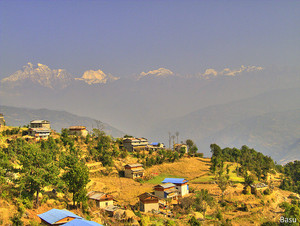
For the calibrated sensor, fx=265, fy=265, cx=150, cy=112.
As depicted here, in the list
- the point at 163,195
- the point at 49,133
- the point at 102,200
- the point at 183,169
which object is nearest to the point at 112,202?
the point at 102,200

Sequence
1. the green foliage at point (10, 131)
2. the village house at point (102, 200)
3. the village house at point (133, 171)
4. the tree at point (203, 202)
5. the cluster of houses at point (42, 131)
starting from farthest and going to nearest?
1. the cluster of houses at point (42, 131)
2. the green foliage at point (10, 131)
3. the village house at point (133, 171)
4. the tree at point (203, 202)
5. the village house at point (102, 200)

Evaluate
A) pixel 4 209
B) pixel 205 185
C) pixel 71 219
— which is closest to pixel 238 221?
pixel 205 185

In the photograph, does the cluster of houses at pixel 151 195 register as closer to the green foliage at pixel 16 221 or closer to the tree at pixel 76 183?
the tree at pixel 76 183

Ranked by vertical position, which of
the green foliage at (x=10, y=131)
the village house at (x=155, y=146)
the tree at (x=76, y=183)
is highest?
the green foliage at (x=10, y=131)

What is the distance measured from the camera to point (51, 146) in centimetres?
7300

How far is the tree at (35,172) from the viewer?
1549 inches

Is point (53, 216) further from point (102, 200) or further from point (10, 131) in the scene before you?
point (10, 131)

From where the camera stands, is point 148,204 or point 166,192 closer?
point 148,204

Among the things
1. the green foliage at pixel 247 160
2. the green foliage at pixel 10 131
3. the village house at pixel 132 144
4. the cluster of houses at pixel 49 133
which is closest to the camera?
the green foliage at pixel 10 131

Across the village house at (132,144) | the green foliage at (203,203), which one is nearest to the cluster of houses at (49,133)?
the village house at (132,144)

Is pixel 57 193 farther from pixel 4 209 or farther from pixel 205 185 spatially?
pixel 205 185

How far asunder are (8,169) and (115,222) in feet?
62.4

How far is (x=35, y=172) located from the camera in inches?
1593

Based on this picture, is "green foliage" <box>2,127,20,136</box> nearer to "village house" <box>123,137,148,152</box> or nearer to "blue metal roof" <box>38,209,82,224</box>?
"village house" <box>123,137,148,152</box>
